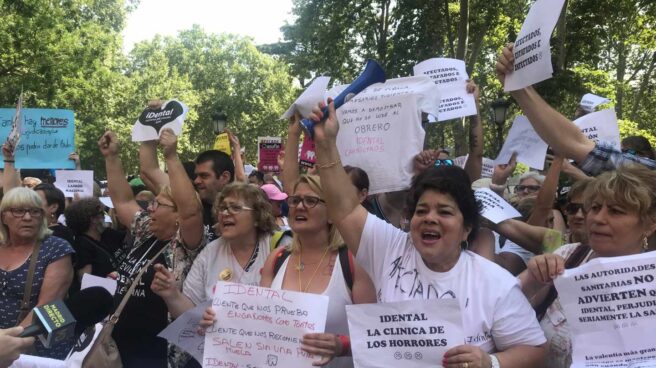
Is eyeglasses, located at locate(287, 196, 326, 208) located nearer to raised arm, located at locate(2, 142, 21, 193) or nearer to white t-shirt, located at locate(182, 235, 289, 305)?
white t-shirt, located at locate(182, 235, 289, 305)

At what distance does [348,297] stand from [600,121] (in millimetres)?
2511

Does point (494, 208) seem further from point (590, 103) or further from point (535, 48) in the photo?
point (590, 103)

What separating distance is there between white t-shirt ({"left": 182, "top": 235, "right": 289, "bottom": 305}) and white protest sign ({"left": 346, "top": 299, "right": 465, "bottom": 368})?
3.91 ft

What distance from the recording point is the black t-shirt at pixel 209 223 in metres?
4.58

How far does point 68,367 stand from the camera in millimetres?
3875

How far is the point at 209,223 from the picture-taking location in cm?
474

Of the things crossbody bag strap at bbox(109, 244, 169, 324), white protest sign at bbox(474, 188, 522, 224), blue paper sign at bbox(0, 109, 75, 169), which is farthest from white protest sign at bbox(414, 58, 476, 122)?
blue paper sign at bbox(0, 109, 75, 169)

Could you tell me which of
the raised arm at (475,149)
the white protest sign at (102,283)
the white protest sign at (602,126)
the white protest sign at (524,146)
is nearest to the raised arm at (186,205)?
the white protest sign at (102,283)

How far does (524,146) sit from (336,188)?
321cm

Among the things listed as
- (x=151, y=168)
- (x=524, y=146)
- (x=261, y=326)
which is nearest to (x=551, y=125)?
(x=261, y=326)

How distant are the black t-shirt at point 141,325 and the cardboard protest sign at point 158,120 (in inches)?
49.1

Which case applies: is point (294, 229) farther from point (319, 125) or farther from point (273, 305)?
point (319, 125)

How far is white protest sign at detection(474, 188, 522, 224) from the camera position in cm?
386

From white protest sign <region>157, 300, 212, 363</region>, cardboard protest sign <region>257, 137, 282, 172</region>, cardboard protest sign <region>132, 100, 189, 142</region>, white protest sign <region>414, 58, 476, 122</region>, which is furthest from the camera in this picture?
cardboard protest sign <region>257, 137, 282, 172</region>
